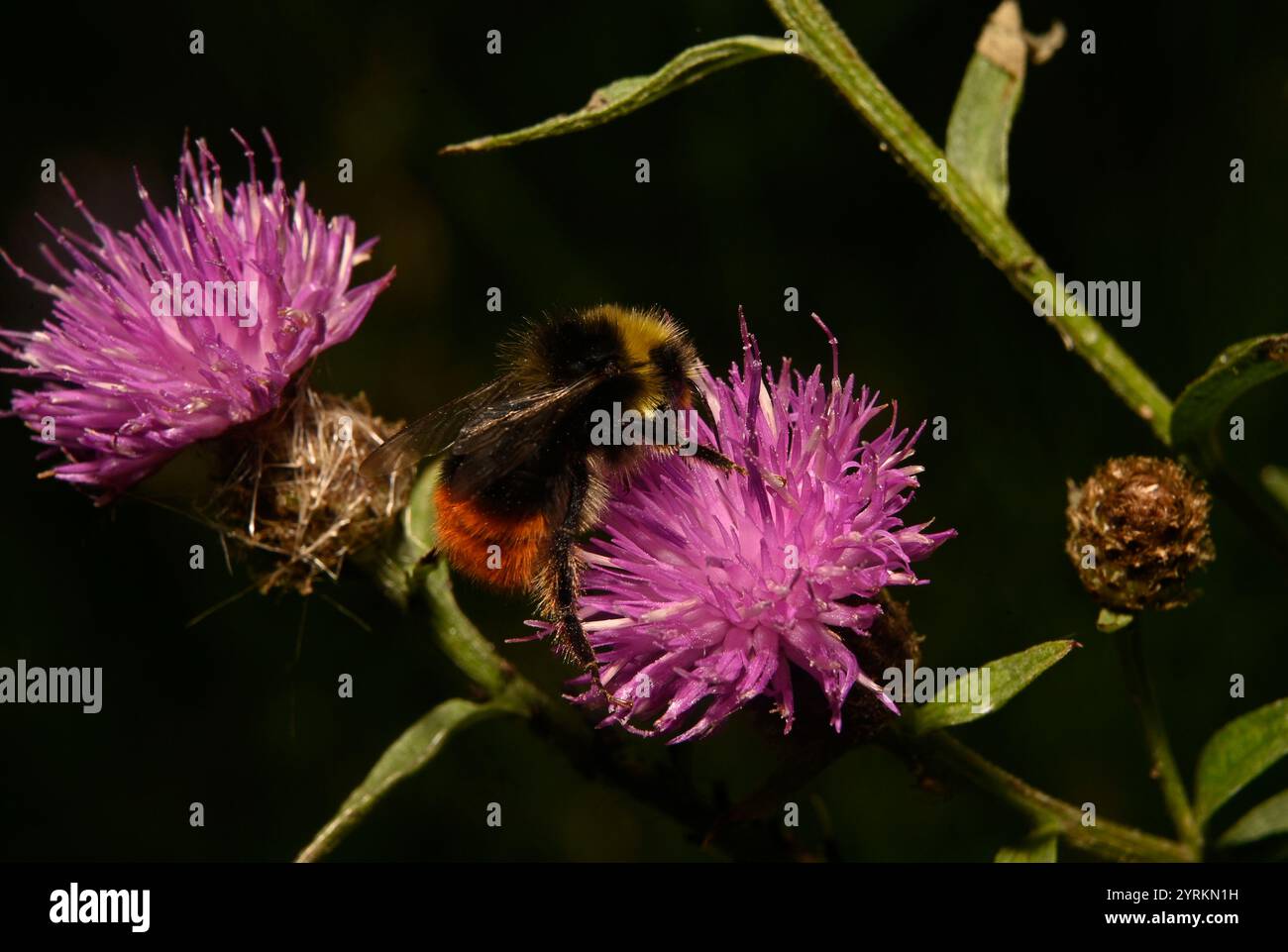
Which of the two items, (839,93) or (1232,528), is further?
(1232,528)

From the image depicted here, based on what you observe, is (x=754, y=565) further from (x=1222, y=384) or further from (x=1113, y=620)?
(x=1222, y=384)

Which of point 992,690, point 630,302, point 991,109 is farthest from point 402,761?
point 991,109

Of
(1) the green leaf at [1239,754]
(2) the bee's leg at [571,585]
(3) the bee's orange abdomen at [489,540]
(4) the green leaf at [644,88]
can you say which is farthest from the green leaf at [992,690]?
(4) the green leaf at [644,88]

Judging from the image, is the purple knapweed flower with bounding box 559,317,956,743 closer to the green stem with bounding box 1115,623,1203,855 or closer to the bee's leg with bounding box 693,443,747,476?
the bee's leg with bounding box 693,443,747,476

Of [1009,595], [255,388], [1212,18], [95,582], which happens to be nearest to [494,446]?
[255,388]

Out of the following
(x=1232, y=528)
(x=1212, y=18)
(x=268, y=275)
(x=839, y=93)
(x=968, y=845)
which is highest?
(x=1212, y=18)

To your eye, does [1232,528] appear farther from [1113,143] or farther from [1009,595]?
[1113,143]
